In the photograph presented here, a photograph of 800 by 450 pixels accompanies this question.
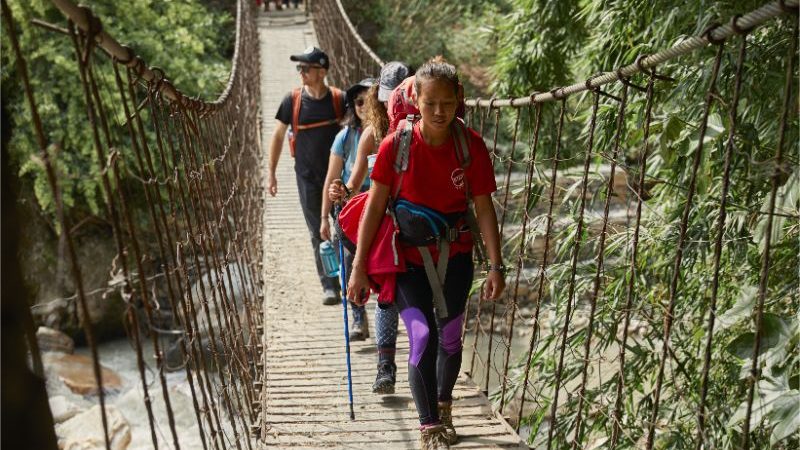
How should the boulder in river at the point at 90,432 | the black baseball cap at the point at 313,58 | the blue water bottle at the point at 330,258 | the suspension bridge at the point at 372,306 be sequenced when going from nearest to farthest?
the suspension bridge at the point at 372,306
the blue water bottle at the point at 330,258
the black baseball cap at the point at 313,58
the boulder in river at the point at 90,432

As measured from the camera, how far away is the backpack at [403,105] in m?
2.05

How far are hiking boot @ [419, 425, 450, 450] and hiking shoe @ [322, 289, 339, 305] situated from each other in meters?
1.54

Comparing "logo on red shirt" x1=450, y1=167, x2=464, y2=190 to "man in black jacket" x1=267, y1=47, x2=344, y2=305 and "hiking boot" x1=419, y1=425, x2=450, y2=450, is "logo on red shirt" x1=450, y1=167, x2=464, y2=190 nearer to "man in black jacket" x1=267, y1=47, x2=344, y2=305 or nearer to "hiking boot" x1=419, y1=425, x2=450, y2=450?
"hiking boot" x1=419, y1=425, x2=450, y2=450

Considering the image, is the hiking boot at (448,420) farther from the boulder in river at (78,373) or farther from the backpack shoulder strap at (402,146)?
the boulder in river at (78,373)

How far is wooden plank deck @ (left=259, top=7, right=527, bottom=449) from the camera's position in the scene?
2.28 m

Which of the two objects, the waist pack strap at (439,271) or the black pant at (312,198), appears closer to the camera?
the waist pack strap at (439,271)

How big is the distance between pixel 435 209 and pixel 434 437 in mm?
516

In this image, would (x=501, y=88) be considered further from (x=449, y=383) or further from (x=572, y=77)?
(x=449, y=383)

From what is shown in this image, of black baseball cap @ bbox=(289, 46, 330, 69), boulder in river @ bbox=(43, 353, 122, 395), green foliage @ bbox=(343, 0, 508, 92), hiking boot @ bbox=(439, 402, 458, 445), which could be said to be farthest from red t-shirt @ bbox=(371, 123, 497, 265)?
green foliage @ bbox=(343, 0, 508, 92)

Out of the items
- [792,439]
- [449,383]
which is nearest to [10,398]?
[449,383]

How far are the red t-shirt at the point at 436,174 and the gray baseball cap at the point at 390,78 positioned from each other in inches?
16.5

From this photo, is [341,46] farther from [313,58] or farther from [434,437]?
[434,437]

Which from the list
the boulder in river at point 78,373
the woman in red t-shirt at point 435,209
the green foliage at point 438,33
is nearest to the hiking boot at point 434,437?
the woman in red t-shirt at point 435,209

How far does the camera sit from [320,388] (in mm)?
2693
